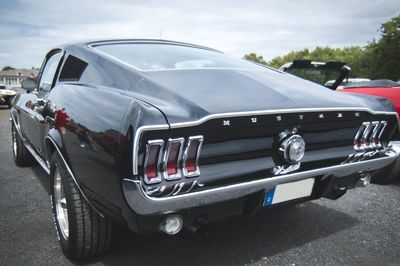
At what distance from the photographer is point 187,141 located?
1688 millimetres

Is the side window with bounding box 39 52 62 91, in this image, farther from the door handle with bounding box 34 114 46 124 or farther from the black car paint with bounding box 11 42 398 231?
the black car paint with bounding box 11 42 398 231

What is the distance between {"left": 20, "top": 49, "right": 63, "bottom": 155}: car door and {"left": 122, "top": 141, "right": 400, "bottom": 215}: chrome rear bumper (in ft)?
4.48

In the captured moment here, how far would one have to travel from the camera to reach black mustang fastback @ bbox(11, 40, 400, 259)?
163 centimetres

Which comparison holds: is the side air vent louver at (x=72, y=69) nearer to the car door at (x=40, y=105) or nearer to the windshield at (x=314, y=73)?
the car door at (x=40, y=105)

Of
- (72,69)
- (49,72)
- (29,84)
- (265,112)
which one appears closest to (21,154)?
(29,84)

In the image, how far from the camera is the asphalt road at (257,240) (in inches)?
88.9

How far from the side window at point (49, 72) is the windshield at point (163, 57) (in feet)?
2.22

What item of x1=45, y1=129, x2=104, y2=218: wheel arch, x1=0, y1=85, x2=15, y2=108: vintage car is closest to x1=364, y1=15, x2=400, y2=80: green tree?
x1=0, y1=85, x2=15, y2=108: vintage car

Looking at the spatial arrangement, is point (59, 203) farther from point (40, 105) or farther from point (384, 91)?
point (384, 91)

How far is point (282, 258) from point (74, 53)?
211 centimetres

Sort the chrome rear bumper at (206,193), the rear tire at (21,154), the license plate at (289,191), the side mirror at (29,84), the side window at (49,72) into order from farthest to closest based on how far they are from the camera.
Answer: the rear tire at (21,154) < the side mirror at (29,84) < the side window at (49,72) < the license plate at (289,191) < the chrome rear bumper at (206,193)

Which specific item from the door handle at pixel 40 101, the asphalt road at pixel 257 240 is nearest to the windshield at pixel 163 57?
the door handle at pixel 40 101

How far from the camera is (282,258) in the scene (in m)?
2.28

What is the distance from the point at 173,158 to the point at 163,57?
1146 mm
